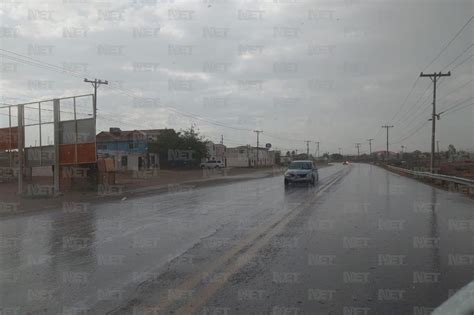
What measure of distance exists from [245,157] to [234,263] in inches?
3649

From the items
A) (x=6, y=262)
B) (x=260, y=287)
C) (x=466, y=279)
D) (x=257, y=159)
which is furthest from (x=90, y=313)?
(x=257, y=159)

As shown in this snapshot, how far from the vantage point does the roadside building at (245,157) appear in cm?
9450

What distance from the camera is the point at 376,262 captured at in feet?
21.7

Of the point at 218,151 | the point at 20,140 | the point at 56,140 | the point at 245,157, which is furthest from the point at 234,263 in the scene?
the point at 245,157

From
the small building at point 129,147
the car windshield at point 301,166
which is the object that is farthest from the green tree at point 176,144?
the car windshield at point 301,166

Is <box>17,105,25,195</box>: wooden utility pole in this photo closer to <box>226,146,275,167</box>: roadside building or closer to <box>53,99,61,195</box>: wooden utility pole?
<box>53,99,61,195</box>: wooden utility pole

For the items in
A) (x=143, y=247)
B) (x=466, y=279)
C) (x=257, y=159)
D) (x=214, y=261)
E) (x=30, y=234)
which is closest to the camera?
(x=466, y=279)

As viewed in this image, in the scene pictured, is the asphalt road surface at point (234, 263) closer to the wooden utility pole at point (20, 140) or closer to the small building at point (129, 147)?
the wooden utility pole at point (20, 140)

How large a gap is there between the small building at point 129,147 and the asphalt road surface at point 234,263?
40.7 meters

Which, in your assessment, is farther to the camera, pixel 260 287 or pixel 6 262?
pixel 6 262

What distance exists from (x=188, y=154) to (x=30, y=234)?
57373 millimetres

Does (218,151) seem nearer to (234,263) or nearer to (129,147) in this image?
(129,147)

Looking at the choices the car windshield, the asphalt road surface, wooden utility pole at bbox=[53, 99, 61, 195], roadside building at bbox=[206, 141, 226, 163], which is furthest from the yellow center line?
roadside building at bbox=[206, 141, 226, 163]

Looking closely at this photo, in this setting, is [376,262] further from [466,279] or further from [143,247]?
[143,247]
